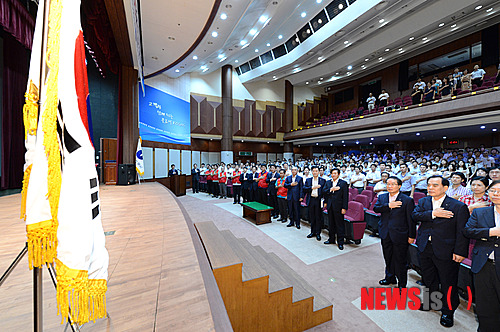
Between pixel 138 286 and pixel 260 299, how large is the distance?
1182 mm

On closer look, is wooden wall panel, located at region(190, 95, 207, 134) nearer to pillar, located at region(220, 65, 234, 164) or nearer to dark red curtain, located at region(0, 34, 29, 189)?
pillar, located at region(220, 65, 234, 164)

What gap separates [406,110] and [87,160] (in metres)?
13.8

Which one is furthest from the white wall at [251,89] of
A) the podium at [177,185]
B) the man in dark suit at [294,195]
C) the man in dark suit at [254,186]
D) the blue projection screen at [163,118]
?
the man in dark suit at [294,195]

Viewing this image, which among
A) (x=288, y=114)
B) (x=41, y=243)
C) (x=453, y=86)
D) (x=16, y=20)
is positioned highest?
(x=288, y=114)

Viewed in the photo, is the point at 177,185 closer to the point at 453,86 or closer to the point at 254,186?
the point at 254,186

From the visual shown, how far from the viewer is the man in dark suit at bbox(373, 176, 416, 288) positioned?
269 cm

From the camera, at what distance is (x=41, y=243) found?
2.93ft

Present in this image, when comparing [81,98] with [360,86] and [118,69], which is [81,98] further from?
[360,86]

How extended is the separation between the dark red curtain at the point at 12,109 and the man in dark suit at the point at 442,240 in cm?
747

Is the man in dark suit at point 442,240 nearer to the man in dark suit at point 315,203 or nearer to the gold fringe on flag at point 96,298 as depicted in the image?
the man in dark suit at point 315,203

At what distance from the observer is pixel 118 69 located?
25.2ft

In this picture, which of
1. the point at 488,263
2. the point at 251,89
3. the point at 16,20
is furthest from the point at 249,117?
the point at 488,263

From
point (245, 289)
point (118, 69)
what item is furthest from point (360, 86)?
point (245, 289)

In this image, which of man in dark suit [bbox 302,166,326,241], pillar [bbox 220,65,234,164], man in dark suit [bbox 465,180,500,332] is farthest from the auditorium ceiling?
man in dark suit [bbox 465,180,500,332]
